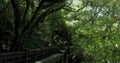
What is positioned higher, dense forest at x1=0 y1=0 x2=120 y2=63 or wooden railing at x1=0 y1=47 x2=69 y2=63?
dense forest at x1=0 y1=0 x2=120 y2=63

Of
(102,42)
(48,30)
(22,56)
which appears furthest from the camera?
(48,30)

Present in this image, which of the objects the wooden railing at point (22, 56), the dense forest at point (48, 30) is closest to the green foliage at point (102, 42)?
the dense forest at point (48, 30)

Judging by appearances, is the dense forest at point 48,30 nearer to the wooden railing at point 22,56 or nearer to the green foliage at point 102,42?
the green foliage at point 102,42

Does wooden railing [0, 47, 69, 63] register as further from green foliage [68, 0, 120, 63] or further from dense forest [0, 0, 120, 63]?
green foliage [68, 0, 120, 63]

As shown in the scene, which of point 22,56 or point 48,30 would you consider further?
point 48,30

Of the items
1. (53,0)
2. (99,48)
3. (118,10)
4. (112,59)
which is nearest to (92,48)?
(99,48)

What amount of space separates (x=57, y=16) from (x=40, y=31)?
164 cm

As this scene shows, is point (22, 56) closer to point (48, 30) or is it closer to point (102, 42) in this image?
point (102, 42)

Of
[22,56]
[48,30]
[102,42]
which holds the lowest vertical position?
[22,56]

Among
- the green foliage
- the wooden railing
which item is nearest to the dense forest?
the green foliage

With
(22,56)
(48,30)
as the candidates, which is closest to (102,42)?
(22,56)

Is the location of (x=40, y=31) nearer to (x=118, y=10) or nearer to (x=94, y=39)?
(x=94, y=39)

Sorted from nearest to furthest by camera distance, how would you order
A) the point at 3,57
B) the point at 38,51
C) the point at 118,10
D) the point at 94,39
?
the point at 3,57, the point at 38,51, the point at 94,39, the point at 118,10

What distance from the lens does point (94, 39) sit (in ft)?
40.4
